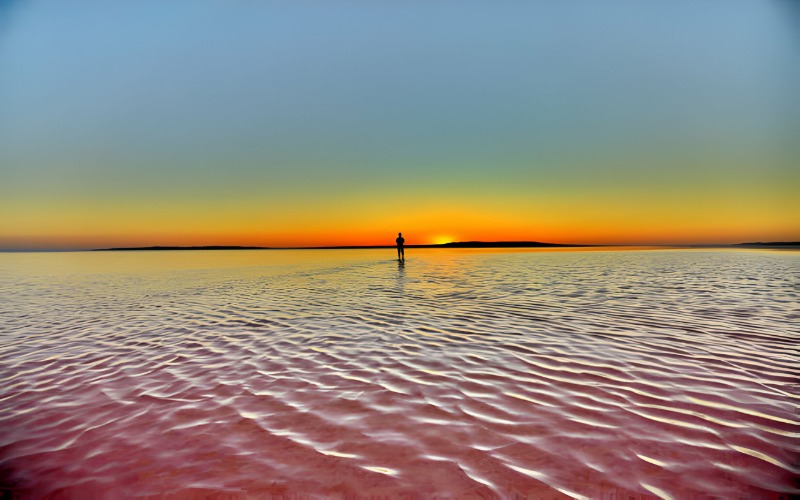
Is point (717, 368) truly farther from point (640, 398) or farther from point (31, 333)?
point (31, 333)

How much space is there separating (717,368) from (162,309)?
18504mm

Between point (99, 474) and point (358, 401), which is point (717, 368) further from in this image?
point (99, 474)

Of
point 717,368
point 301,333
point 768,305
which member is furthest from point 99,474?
point 768,305

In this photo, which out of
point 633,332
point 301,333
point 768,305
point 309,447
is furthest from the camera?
point 768,305

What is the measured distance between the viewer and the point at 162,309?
16.8 meters

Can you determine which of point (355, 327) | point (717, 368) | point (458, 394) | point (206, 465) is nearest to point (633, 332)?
point (717, 368)

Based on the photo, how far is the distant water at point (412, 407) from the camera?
13.6 feet

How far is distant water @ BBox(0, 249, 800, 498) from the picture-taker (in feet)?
13.6

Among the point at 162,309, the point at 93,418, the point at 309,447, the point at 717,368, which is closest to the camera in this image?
the point at 309,447

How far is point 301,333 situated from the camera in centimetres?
1136

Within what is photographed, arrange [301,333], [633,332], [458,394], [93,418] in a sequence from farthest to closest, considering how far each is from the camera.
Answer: [301,333], [633,332], [458,394], [93,418]

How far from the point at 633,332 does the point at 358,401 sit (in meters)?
7.89

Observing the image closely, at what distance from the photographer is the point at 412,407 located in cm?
591

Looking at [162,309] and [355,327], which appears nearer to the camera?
[355,327]
